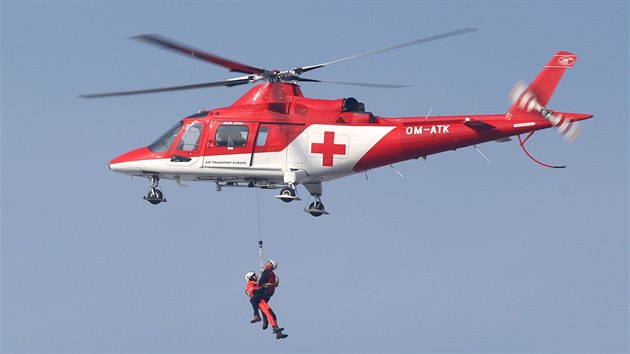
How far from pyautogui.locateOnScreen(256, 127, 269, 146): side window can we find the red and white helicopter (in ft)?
0.08

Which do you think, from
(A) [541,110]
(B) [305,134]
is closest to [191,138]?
(B) [305,134]

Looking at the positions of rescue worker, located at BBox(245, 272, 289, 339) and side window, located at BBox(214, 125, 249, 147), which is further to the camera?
side window, located at BBox(214, 125, 249, 147)

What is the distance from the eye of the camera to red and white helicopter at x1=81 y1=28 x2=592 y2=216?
34406 mm

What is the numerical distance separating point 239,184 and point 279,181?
1163 mm

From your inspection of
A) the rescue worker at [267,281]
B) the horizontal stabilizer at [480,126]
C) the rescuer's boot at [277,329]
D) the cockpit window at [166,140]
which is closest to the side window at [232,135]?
the cockpit window at [166,140]

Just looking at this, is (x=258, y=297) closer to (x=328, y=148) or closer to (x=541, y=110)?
(x=328, y=148)

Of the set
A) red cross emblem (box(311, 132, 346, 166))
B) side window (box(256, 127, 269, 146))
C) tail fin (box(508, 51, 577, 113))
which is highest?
tail fin (box(508, 51, 577, 113))

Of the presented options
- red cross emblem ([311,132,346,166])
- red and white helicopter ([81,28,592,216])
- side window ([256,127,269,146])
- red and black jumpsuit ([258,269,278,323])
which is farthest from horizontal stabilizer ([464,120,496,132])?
red and black jumpsuit ([258,269,278,323])

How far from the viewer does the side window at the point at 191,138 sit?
118 ft

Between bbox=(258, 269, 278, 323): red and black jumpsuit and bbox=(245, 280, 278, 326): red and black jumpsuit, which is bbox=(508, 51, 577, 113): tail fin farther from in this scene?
bbox=(245, 280, 278, 326): red and black jumpsuit

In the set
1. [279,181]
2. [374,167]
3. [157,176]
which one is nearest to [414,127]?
[374,167]

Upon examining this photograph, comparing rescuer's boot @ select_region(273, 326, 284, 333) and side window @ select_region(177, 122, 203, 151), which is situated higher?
side window @ select_region(177, 122, 203, 151)

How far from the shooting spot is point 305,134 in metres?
35.0

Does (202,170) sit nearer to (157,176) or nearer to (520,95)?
(157,176)
